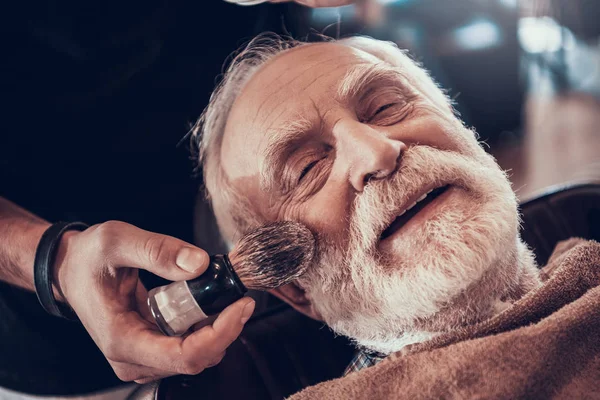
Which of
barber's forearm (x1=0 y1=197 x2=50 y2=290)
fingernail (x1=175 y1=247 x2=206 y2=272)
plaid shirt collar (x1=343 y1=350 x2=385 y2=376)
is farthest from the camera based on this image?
plaid shirt collar (x1=343 y1=350 x2=385 y2=376)

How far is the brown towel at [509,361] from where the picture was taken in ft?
2.89

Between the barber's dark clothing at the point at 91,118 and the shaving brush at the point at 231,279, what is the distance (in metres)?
0.51

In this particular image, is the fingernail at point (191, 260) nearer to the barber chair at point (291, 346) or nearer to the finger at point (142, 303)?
the finger at point (142, 303)

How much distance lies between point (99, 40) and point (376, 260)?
80 centimetres

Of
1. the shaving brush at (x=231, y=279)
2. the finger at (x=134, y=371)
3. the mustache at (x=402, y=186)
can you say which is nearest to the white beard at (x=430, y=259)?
the mustache at (x=402, y=186)

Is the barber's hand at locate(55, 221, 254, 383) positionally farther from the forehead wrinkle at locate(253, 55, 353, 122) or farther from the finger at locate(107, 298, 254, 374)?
the forehead wrinkle at locate(253, 55, 353, 122)

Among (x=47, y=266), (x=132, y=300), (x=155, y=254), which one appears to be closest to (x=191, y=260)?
(x=155, y=254)

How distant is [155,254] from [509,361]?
0.58 m

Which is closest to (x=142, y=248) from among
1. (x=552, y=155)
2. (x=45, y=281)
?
(x=45, y=281)

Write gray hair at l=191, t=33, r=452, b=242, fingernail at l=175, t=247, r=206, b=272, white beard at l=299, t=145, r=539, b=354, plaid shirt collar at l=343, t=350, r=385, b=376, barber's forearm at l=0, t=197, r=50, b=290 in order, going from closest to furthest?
1. fingernail at l=175, t=247, r=206, b=272
2. white beard at l=299, t=145, r=539, b=354
3. barber's forearm at l=0, t=197, r=50, b=290
4. plaid shirt collar at l=343, t=350, r=385, b=376
5. gray hair at l=191, t=33, r=452, b=242

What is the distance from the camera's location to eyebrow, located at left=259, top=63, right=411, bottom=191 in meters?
1.16

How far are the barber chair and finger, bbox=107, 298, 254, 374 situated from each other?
221mm

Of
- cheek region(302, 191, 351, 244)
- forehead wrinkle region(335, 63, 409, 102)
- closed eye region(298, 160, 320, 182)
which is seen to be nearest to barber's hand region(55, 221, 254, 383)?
cheek region(302, 191, 351, 244)

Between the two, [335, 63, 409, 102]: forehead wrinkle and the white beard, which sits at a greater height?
[335, 63, 409, 102]: forehead wrinkle
